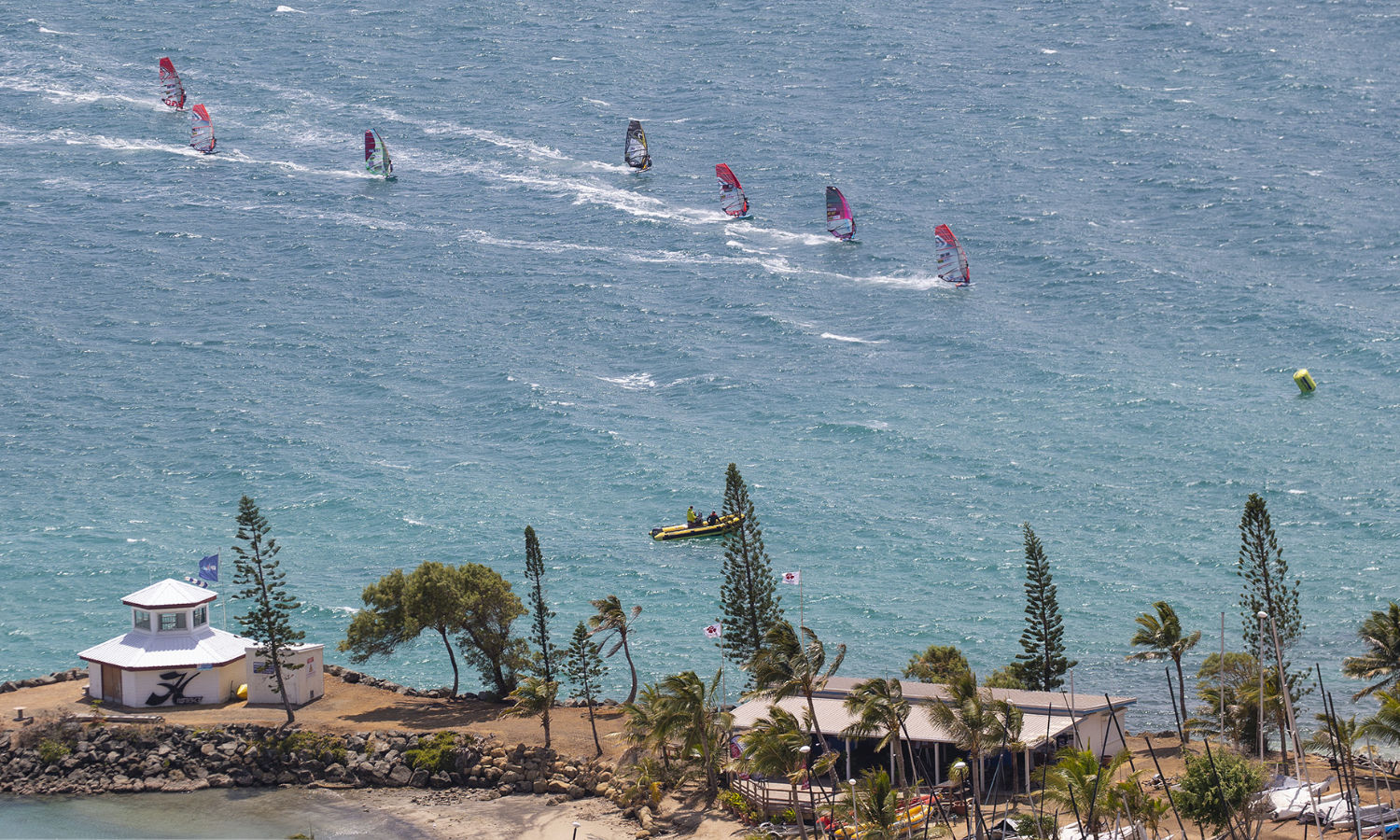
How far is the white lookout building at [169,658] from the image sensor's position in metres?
65.8

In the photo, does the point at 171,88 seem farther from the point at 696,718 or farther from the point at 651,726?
the point at 696,718

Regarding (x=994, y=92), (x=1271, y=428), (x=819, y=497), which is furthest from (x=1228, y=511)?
(x=994, y=92)

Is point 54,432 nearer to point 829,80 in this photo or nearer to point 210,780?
point 210,780

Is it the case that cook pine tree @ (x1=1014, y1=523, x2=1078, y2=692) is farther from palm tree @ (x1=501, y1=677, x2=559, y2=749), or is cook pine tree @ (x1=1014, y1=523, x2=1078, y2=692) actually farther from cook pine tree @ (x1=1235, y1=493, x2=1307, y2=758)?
palm tree @ (x1=501, y1=677, x2=559, y2=749)

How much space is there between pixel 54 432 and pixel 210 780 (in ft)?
184

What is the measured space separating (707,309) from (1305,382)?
44.8m

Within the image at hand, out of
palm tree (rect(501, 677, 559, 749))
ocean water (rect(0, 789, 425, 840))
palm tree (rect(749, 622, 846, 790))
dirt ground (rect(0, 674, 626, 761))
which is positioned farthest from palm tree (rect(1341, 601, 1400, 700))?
ocean water (rect(0, 789, 425, 840))

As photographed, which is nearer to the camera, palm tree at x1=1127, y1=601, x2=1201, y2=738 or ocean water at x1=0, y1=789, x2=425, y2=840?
ocean water at x1=0, y1=789, x2=425, y2=840

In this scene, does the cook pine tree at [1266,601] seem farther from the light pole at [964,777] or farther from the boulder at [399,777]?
the boulder at [399,777]

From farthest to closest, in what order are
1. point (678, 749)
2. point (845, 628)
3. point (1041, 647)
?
point (845, 628) → point (1041, 647) → point (678, 749)

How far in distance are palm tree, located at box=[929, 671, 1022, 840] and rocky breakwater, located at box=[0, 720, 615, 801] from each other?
15338 millimetres

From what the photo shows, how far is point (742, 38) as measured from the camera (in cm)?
16950

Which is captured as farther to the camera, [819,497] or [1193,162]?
[1193,162]

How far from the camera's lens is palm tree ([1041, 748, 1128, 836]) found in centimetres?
4453
